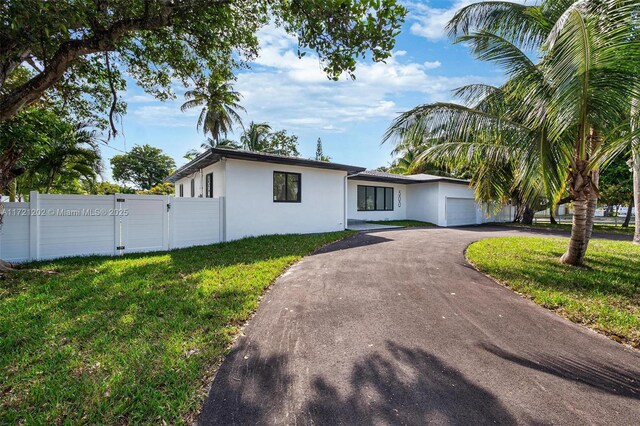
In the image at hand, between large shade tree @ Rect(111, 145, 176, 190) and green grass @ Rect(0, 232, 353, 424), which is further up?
large shade tree @ Rect(111, 145, 176, 190)

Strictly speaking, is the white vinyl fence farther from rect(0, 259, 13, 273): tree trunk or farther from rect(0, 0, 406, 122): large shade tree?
rect(0, 0, 406, 122): large shade tree

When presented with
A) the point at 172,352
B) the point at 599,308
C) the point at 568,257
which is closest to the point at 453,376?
the point at 172,352

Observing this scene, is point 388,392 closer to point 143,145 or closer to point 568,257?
point 568,257

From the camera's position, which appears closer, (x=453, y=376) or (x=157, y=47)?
(x=453, y=376)

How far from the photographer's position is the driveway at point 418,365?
2.24 meters

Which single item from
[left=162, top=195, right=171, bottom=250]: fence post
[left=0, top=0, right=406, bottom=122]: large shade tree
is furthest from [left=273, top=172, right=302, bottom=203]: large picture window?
[left=0, top=0, right=406, bottom=122]: large shade tree

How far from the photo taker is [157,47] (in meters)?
7.23

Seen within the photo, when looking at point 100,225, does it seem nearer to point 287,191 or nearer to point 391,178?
Result: point 287,191

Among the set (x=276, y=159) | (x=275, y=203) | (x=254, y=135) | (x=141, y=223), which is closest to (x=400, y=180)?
(x=275, y=203)

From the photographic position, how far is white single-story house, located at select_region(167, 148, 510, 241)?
10484 millimetres

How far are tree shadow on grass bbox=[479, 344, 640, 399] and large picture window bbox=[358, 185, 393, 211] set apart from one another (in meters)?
15.4

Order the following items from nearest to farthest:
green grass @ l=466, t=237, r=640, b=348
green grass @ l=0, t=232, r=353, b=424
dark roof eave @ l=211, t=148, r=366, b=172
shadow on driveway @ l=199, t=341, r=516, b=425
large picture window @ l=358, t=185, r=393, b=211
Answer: shadow on driveway @ l=199, t=341, r=516, b=425
green grass @ l=0, t=232, r=353, b=424
green grass @ l=466, t=237, r=640, b=348
dark roof eave @ l=211, t=148, r=366, b=172
large picture window @ l=358, t=185, r=393, b=211

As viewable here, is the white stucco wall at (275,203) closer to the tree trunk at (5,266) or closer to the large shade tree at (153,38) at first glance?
the large shade tree at (153,38)

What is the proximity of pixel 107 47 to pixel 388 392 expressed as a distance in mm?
7022
